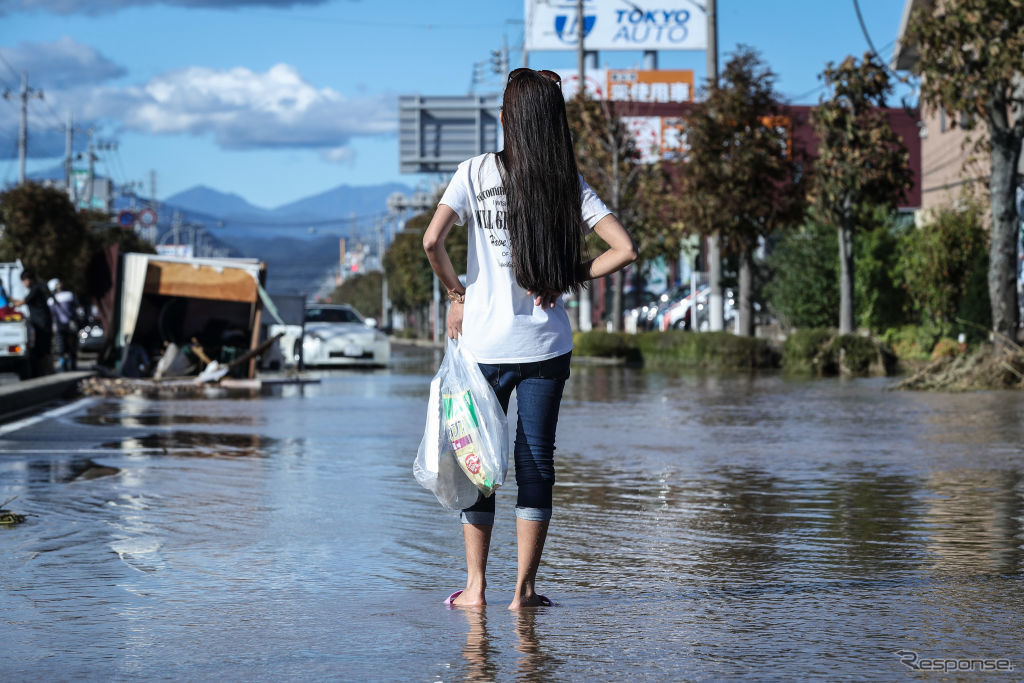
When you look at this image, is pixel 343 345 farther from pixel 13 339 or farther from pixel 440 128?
pixel 440 128

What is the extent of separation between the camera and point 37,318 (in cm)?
2509

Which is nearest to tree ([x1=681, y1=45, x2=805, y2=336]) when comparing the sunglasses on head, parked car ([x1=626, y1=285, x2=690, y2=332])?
parked car ([x1=626, y1=285, x2=690, y2=332])

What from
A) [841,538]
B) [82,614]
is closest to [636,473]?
[841,538]

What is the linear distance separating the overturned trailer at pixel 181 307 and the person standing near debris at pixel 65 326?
1.68 meters

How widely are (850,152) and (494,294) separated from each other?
24.4 meters

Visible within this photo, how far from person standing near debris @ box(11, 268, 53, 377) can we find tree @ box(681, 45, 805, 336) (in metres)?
14.3

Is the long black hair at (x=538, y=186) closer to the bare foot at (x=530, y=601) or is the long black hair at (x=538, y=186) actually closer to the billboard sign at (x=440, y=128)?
the bare foot at (x=530, y=601)

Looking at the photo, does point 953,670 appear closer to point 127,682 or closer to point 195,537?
point 127,682

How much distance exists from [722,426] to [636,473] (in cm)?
473

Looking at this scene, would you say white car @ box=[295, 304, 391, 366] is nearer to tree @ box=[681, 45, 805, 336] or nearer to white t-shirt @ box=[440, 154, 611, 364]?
tree @ box=[681, 45, 805, 336]

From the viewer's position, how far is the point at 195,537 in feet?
26.6

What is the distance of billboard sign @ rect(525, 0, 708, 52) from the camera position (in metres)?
76.6

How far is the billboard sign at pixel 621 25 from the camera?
76562 mm

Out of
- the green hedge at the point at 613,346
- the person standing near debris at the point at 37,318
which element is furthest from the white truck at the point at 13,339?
the green hedge at the point at 613,346
